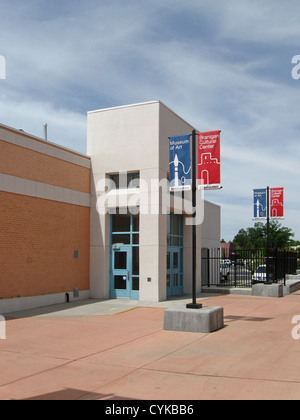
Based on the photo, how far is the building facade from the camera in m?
16.3

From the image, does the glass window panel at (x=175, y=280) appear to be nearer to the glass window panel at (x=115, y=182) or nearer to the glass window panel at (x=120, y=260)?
the glass window panel at (x=120, y=260)

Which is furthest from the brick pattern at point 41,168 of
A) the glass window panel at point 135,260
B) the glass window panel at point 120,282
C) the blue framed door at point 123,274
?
the glass window panel at point 120,282

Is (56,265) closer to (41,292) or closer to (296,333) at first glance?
(41,292)

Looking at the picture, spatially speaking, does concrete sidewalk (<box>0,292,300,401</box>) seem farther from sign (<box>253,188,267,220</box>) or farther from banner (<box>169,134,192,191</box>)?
sign (<box>253,188,267,220</box>)

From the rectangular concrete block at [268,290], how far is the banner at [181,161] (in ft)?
30.2

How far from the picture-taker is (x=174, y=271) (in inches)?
830

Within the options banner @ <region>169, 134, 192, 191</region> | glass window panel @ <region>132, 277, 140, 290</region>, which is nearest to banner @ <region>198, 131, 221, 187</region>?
banner @ <region>169, 134, 192, 191</region>

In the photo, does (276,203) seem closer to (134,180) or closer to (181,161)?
(134,180)

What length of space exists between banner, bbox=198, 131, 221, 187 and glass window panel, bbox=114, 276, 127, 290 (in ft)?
24.5

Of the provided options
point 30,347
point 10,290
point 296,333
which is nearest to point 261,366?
point 296,333

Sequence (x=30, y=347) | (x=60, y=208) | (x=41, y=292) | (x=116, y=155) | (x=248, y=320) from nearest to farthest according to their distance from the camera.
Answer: (x=30, y=347)
(x=248, y=320)
(x=41, y=292)
(x=60, y=208)
(x=116, y=155)

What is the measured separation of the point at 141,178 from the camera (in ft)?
61.9

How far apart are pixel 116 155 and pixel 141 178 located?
5.33ft

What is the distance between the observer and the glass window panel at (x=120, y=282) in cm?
1936
